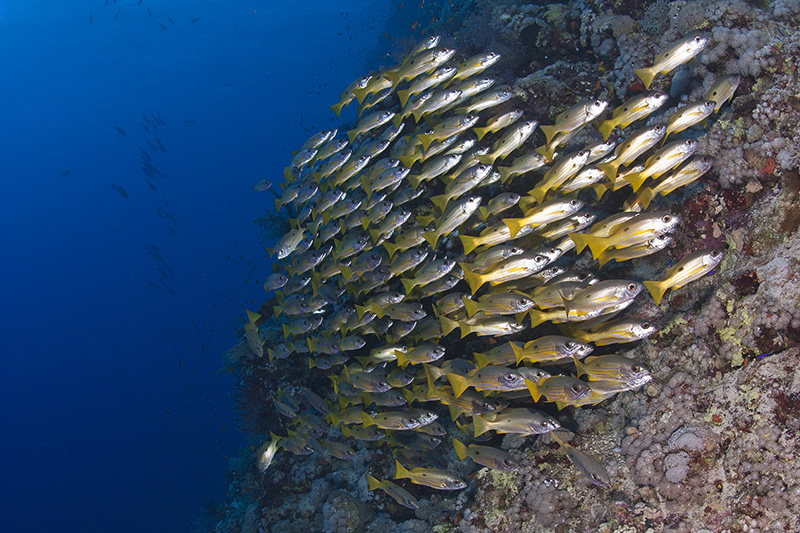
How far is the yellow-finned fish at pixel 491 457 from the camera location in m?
4.36

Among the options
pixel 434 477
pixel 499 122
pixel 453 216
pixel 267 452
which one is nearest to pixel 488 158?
pixel 499 122

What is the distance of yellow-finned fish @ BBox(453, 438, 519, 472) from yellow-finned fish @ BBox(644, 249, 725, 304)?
2.27 metres

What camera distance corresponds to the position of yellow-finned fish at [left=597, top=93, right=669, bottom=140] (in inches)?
171

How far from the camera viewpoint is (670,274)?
3596mm

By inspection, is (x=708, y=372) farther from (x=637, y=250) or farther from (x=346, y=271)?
(x=346, y=271)

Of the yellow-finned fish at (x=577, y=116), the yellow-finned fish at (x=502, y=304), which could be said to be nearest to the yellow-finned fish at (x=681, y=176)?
the yellow-finned fish at (x=577, y=116)

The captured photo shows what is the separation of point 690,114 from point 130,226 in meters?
89.4

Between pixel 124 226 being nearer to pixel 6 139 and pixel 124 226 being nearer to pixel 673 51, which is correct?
pixel 6 139

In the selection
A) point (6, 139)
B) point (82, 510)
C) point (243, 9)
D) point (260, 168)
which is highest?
point (6, 139)

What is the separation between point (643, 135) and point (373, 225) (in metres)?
3.74

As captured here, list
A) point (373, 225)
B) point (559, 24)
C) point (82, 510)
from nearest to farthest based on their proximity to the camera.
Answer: point (373, 225) → point (559, 24) → point (82, 510)

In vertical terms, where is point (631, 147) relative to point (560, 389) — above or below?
above

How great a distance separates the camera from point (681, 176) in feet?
13.7

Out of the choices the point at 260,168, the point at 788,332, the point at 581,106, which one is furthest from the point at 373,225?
the point at 260,168
